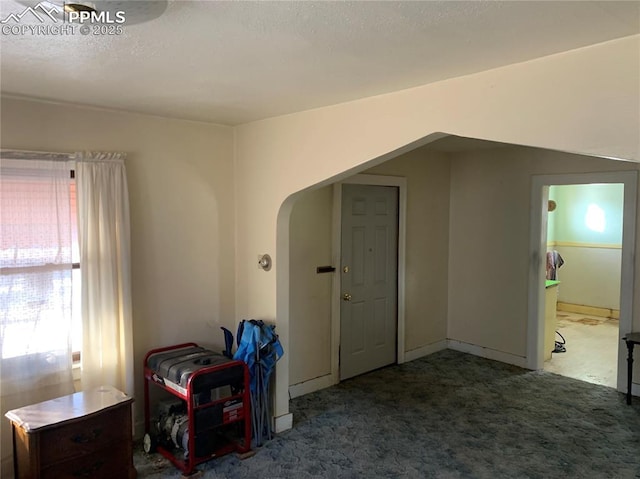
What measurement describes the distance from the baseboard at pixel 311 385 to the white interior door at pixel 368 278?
0.57ft

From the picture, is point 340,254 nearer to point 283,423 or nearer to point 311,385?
point 311,385

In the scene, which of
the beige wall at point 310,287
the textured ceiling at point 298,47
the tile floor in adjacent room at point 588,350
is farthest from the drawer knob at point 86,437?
the tile floor in adjacent room at point 588,350

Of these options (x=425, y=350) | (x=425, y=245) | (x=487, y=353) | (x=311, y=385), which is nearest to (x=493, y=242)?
(x=425, y=245)

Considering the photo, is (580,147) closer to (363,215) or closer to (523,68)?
(523,68)

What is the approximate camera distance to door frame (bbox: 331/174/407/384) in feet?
14.5

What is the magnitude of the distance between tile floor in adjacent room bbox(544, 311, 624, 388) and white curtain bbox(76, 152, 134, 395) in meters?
4.19

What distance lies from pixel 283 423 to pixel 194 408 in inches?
33.6

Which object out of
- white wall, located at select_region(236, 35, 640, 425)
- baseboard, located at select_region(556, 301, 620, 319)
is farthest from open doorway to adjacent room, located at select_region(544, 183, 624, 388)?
white wall, located at select_region(236, 35, 640, 425)

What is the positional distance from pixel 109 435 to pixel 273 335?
1.19m

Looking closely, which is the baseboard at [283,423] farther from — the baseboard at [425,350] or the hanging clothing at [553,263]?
the hanging clothing at [553,263]

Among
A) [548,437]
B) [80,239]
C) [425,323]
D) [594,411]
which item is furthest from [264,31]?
[425,323]

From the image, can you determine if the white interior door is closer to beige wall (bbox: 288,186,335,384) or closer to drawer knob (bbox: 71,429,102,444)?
beige wall (bbox: 288,186,335,384)

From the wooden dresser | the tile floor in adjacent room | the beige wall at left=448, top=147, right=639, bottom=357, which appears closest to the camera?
the wooden dresser

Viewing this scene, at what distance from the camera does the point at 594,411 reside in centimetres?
400
